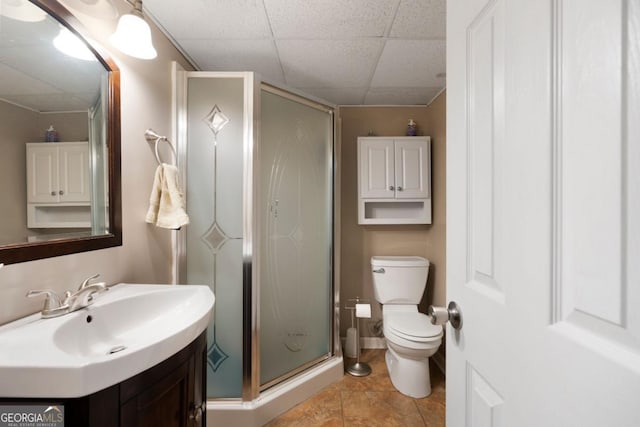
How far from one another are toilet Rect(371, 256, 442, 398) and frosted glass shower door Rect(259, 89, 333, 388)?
467mm

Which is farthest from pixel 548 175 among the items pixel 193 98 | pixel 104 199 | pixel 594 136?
pixel 193 98

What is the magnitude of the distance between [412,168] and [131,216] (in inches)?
78.2

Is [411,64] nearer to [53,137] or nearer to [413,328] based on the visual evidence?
[413,328]

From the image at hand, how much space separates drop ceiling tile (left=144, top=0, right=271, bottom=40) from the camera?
1.26 m

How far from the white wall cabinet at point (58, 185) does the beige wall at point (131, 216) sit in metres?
0.10

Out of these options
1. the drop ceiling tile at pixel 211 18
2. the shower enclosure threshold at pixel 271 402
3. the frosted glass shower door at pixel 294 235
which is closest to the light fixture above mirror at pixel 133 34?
the drop ceiling tile at pixel 211 18

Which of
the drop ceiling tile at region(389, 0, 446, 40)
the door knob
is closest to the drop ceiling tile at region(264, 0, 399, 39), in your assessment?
the drop ceiling tile at region(389, 0, 446, 40)

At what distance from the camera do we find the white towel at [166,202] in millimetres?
1252

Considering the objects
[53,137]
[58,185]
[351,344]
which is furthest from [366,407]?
[53,137]

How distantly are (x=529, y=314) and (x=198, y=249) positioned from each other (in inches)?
61.2

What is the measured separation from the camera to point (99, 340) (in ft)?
2.79

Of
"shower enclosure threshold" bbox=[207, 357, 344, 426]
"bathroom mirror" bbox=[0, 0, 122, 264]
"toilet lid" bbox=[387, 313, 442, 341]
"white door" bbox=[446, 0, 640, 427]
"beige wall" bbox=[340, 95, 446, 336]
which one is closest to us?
"white door" bbox=[446, 0, 640, 427]

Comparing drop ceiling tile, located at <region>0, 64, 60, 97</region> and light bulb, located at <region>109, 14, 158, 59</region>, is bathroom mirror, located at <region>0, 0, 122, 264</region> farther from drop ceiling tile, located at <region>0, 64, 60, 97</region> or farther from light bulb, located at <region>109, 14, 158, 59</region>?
light bulb, located at <region>109, 14, 158, 59</region>

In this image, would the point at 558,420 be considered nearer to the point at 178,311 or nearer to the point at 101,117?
the point at 178,311
